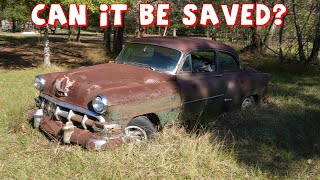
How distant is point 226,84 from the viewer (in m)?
6.29

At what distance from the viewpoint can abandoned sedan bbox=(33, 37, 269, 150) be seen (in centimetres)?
446

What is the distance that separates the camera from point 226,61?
6.57 metres

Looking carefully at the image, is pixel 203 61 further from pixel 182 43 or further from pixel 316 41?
pixel 316 41

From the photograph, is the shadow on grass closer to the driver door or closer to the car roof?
the driver door

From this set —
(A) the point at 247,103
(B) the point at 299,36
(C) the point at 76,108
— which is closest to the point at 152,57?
(C) the point at 76,108

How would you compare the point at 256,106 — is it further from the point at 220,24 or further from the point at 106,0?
the point at 220,24

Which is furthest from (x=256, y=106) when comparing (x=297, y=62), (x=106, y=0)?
(x=297, y=62)

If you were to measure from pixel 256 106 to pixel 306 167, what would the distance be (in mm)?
2795

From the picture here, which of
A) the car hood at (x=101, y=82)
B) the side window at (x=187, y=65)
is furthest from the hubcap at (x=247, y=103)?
the car hood at (x=101, y=82)

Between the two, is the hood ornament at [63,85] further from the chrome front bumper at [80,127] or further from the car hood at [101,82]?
the chrome front bumper at [80,127]

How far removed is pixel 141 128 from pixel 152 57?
1.49 metres

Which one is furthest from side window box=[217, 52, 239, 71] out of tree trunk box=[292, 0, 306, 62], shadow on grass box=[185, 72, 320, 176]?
tree trunk box=[292, 0, 306, 62]

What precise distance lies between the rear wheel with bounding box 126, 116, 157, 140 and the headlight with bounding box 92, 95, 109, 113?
485 mm

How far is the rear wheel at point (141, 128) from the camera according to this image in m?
4.69
